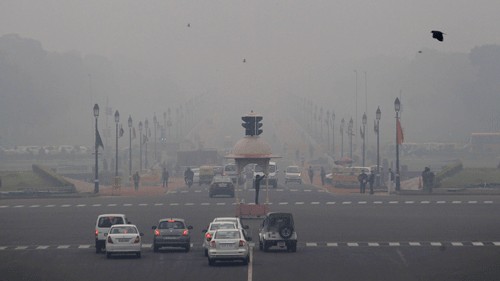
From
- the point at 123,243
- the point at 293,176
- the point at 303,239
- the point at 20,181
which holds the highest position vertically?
the point at 293,176

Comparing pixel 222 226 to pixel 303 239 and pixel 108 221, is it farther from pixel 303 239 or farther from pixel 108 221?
pixel 303 239

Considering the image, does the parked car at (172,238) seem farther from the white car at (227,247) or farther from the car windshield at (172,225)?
the white car at (227,247)

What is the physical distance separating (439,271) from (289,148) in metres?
156

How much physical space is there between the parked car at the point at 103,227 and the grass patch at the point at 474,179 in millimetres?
44286

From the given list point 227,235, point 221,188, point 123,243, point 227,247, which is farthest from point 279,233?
point 221,188

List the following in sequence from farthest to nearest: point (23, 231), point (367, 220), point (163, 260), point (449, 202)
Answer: point (449, 202)
point (367, 220)
point (23, 231)
point (163, 260)

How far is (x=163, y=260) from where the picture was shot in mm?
46000

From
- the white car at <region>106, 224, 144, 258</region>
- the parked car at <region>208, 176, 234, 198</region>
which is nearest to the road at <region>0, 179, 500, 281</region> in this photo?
the white car at <region>106, 224, 144, 258</region>

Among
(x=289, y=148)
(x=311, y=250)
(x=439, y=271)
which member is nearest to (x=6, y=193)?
(x=311, y=250)

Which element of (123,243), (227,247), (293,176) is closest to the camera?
(227,247)

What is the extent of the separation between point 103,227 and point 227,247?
7.88m

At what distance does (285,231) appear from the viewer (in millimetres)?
49062

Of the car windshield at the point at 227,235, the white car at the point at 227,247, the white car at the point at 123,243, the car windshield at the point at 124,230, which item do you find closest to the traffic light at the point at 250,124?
the car windshield at the point at 124,230

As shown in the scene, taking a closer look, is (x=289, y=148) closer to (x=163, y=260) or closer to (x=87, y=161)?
(x=87, y=161)
